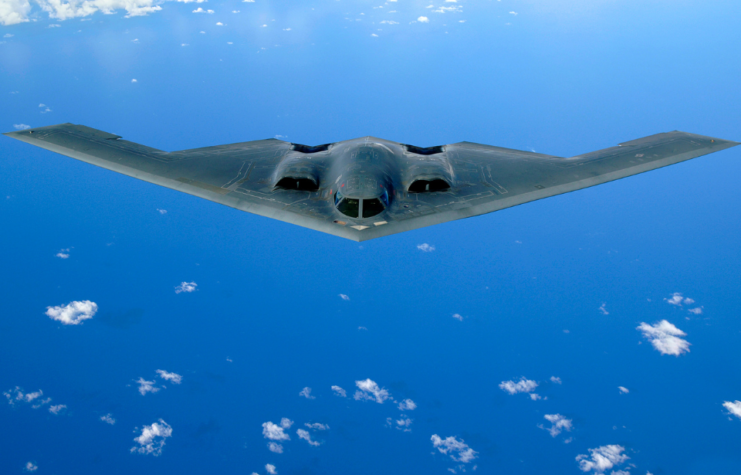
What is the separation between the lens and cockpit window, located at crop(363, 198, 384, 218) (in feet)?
50.3

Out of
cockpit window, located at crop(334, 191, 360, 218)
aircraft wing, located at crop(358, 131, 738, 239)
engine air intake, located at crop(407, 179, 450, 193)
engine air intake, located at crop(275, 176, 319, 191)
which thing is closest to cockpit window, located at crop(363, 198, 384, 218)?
cockpit window, located at crop(334, 191, 360, 218)

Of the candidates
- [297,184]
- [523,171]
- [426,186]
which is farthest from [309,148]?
[523,171]

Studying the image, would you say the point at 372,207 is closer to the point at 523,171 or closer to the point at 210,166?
the point at 523,171

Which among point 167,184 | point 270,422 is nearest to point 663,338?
point 270,422

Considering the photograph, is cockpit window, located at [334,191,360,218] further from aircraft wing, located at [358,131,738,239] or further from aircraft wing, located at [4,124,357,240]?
aircraft wing, located at [358,131,738,239]

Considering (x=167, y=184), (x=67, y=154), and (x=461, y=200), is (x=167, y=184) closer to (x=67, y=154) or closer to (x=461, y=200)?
(x=67, y=154)

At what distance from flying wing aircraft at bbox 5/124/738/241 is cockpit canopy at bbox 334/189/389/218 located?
1.4 inches

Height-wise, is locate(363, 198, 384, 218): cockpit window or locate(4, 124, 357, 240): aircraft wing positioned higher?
locate(4, 124, 357, 240): aircraft wing

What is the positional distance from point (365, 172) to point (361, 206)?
1.95 metres

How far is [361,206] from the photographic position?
50.5ft

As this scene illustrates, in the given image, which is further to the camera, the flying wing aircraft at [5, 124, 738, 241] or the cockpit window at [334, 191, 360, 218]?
the flying wing aircraft at [5, 124, 738, 241]

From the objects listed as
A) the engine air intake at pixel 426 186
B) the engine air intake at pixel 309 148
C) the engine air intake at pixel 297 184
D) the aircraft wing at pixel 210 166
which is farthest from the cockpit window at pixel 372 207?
the engine air intake at pixel 309 148

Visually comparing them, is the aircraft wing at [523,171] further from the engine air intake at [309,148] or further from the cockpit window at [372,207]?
the engine air intake at [309,148]

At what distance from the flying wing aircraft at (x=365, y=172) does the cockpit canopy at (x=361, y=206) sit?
0.04 metres
